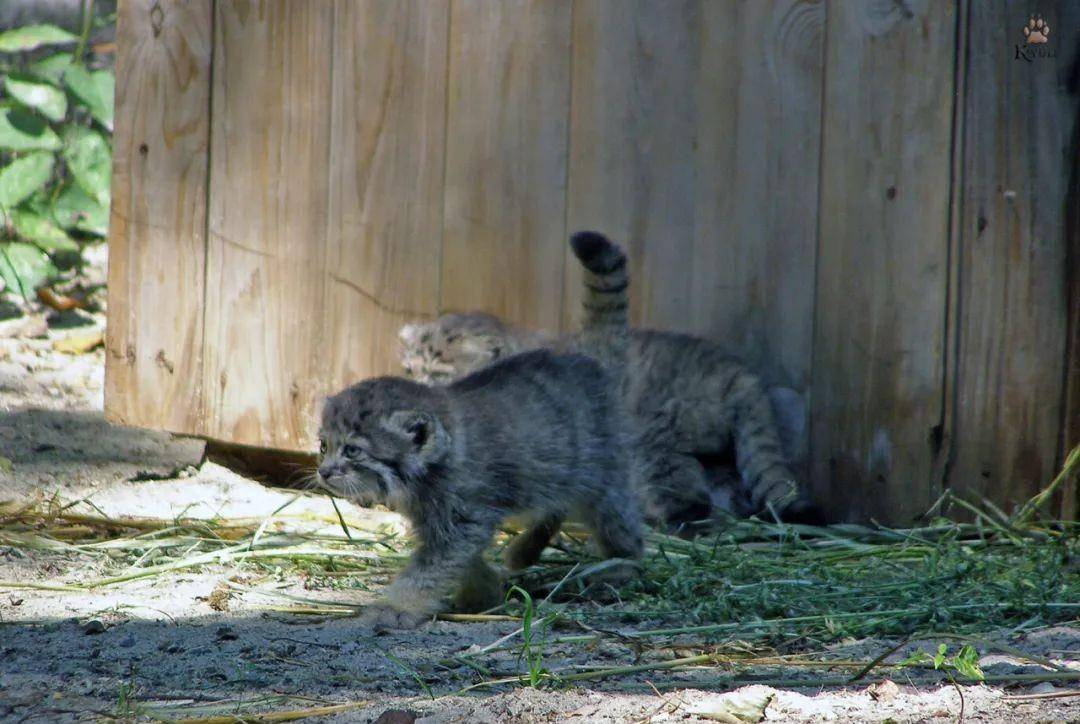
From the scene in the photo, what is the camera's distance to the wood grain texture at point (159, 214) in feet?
21.0

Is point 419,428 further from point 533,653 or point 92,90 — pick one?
point 92,90

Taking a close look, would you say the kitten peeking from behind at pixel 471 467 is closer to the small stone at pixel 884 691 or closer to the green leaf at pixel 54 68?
the small stone at pixel 884 691

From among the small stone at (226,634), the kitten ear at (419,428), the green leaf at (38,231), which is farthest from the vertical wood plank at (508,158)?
the green leaf at (38,231)

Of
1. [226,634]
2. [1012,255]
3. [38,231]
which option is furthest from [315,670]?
[38,231]

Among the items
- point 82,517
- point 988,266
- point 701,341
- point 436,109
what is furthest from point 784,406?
point 82,517

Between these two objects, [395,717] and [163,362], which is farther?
[163,362]

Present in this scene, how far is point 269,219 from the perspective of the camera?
6.32 m

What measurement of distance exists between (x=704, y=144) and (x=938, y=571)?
2106mm

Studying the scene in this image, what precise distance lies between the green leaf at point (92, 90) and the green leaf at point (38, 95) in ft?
0.46

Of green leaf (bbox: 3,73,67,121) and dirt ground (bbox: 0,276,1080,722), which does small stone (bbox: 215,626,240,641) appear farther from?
green leaf (bbox: 3,73,67,121)

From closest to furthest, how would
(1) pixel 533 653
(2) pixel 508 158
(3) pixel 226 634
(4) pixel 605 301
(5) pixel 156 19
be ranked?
(1) pixel 533 653 < (3) pixel 226 634 < (4) pixel 605 301 < (2) pixel 508 158 < (5) pixel 156 19

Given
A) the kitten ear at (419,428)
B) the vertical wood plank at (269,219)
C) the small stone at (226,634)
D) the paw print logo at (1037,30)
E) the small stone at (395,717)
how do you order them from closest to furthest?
the small stone at (395,717) → the small stone at (226,634) → the kitten ear at (419,428) → the paw print logo at (1037,30) → the vertical wood plank at (269,219)

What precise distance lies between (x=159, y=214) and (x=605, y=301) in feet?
8.14

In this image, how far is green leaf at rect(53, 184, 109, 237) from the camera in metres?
8.74
